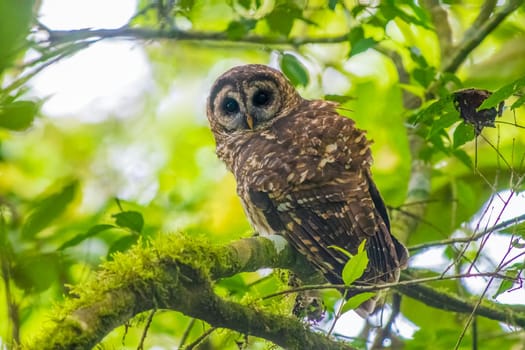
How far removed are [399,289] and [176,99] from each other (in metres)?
5.20

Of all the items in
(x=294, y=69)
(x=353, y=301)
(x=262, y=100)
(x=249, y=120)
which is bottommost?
(x=353, y=301)

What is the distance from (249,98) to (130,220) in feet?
5.68

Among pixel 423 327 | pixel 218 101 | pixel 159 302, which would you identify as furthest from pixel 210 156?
pixel 159 302

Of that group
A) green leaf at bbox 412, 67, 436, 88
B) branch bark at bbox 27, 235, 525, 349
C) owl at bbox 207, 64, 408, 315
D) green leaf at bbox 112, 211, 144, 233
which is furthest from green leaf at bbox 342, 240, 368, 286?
green leaf at bbox 412, 67, 436, 88

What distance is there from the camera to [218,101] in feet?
14.8

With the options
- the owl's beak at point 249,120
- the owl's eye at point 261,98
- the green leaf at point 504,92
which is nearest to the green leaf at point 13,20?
the green leaf at point 504,92

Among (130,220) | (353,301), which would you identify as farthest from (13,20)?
(130,220)

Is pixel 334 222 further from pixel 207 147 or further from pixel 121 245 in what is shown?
pixel 207 147

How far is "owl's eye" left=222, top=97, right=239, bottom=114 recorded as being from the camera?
4.40 m

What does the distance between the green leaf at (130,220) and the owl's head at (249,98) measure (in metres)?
1.54

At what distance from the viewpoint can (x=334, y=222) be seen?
3182mm

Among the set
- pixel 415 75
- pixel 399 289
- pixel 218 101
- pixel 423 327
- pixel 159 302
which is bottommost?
pixel 423 327

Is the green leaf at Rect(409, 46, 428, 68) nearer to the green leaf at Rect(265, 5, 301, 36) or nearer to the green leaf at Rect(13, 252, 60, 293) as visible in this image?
the green leaf at Rect(265, 5, 301, 36)

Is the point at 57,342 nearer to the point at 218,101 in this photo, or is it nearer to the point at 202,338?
the point at 202,338
